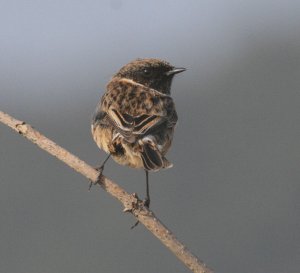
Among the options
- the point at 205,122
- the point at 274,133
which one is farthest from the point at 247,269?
the point at 205,122

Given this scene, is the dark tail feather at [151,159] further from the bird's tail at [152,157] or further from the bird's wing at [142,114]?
the bird's wing at [142,114]

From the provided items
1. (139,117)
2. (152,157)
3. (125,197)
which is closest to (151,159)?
(152,157)

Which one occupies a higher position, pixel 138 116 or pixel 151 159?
pixel 138 116

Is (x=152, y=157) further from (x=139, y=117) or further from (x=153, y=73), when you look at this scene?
(x=153, y=73)

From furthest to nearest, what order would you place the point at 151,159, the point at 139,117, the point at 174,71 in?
the point at 174,71, the point at 139,117, the point at 151,159

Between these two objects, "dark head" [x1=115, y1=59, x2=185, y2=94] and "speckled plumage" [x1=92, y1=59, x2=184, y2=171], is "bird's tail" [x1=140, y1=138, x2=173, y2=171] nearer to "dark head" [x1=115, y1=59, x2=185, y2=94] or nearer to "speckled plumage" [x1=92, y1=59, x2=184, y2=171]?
"speckled plumage" [x1=92, y1=59, x2=184, y2=171]

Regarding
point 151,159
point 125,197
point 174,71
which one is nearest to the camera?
point 125,197

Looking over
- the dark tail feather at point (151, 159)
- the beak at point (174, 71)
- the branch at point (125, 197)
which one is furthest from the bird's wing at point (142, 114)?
the branch at point (125, 197)
